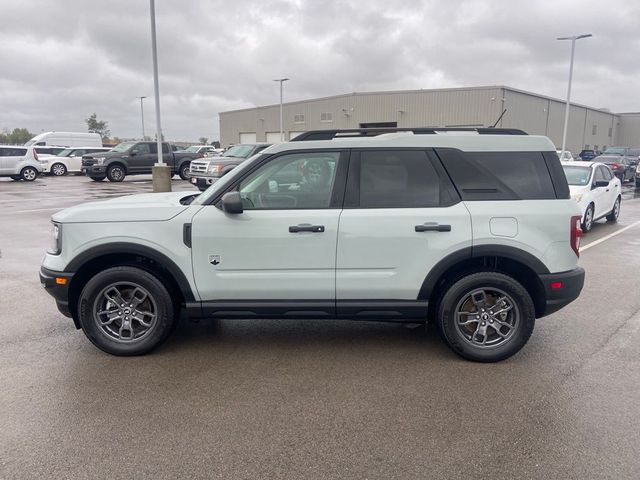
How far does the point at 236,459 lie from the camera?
286 cm

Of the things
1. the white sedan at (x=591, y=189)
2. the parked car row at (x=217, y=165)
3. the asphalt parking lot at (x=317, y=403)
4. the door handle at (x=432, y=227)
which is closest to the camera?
the asphalt parking lot at (x=317, y=403)

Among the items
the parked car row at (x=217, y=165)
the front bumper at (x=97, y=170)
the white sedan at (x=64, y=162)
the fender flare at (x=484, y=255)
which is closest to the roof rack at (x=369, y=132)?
the fender flare at (x=484, y=255)

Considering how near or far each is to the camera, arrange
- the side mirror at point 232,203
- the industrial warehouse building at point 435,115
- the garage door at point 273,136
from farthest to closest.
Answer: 1. the garage door at point 273,136
2. the industrial warehouse building at point 435,115
3. the side mirror at point 232,203

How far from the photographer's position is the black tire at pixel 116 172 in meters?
24.3

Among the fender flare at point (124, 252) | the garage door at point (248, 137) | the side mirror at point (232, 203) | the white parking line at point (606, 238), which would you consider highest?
the garage door at point (248, 137)

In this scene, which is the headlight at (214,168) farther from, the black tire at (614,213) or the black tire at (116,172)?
the black tire at (614,213)

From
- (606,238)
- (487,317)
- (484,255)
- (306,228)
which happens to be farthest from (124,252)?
(606,238)

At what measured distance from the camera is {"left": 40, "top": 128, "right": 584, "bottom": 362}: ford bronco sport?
4.02 metres

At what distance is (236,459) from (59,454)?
1.03 meters

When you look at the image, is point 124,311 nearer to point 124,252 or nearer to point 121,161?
point 124,252

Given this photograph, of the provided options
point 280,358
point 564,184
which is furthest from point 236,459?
point 564,184

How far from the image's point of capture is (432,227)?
3988mm

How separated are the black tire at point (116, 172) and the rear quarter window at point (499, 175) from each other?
2318 centimetres

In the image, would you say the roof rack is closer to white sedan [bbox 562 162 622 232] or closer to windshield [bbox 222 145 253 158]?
white sedan [bbox 562 162 622 232]
